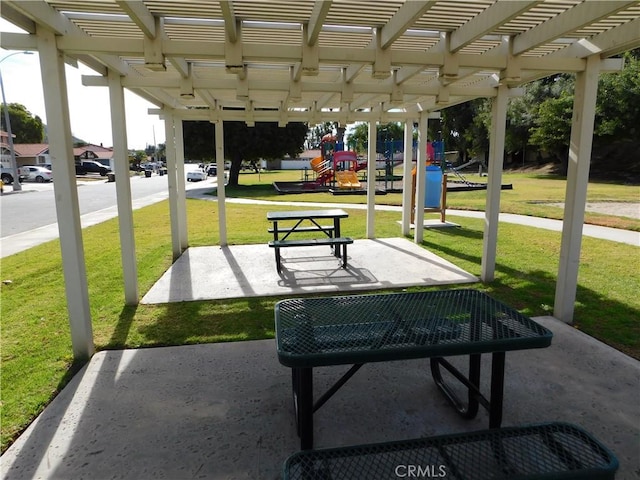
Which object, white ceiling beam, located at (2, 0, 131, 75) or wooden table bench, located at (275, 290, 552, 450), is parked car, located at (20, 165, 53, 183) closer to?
white ceiling beam, located at (2, 0, 131, 75)

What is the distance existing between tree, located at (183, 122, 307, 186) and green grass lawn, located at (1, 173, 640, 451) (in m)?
17.9

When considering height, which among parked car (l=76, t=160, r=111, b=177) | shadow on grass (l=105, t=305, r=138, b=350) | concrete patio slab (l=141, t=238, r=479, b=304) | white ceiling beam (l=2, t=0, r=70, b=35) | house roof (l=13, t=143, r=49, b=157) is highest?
house roof (l=13, t=143, r=49, b=157)

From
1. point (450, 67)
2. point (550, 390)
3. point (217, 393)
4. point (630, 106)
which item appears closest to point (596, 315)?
point (550, 390)

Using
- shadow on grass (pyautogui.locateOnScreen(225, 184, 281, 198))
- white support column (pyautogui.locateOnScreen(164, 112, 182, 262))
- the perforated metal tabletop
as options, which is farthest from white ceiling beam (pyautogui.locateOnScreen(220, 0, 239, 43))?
shadow on grass (pyautogui.locateOnScreen(225, 184, 281, 198))

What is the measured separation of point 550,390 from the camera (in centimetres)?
310

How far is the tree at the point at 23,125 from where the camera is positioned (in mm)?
67219

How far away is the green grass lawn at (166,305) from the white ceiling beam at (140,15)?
2.69 meters

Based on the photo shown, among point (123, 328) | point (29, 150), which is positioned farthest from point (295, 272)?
point (29, 150)

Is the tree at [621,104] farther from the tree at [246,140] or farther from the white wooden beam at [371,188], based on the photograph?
the white wooden beam at [371,188]

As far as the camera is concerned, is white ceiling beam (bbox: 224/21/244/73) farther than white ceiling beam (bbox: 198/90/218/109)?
No

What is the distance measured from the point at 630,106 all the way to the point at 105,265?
1231 inches

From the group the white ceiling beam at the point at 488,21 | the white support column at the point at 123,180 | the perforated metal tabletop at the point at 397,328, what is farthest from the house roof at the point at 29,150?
the perforated metal tabletop at the point at 397,328

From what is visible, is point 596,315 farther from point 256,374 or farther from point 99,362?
point 99,362

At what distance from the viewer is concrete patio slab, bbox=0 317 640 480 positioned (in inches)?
94.9
